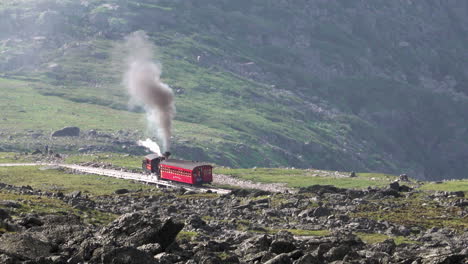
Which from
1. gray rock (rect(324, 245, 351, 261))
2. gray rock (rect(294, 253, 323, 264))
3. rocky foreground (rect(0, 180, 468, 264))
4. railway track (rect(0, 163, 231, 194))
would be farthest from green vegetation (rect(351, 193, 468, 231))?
gray rock (rect(294, 253, 323, 264))

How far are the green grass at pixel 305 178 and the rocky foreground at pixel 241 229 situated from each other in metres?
26.9

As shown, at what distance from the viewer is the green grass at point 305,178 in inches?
5969

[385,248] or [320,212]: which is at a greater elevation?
[385,248]

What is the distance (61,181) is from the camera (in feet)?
454

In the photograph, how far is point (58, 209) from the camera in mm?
73312

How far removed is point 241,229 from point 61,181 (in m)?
68.6

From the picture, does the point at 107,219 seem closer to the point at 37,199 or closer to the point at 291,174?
the point at 37,199

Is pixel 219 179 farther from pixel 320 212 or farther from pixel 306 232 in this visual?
pixel 306 232

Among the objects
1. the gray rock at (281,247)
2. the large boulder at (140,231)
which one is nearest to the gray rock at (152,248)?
the large boulder at (140,231)

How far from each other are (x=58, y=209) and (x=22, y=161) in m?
109

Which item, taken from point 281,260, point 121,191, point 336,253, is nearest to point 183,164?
point 121,191

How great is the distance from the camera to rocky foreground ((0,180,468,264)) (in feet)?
138

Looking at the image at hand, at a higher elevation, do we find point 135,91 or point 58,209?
point 135,91

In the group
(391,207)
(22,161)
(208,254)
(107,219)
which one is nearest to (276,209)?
(391,207)
